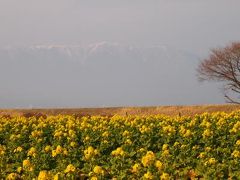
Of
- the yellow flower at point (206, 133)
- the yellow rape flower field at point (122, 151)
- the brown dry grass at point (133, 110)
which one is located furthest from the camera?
the brown dry grass at point (133, 110)

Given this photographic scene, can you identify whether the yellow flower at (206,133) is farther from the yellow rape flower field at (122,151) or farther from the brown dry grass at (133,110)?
the brown dry grass at (133,110)

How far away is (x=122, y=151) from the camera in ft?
57.8

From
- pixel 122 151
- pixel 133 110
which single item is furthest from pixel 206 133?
pixel 133 110

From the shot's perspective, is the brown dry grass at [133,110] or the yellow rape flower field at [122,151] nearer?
the yellow rape flower field at [122,151]

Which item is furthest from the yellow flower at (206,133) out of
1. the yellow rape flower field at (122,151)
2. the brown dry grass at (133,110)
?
the brown dry grass at (133,110)

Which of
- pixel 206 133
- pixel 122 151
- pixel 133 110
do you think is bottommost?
pixel 122 151

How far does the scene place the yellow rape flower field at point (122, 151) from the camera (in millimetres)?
16406

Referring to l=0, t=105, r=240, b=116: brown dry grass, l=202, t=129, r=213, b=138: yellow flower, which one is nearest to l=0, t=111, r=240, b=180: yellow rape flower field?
l=202, t=129, r=213, b=138: yellow flower

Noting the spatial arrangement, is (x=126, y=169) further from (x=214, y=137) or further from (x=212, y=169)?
(x=214, y=137)

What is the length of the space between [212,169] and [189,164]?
11.2ft

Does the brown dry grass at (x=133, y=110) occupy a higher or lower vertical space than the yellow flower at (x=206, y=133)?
higher

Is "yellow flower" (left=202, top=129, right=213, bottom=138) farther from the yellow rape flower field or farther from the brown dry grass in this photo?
the brown dry grass

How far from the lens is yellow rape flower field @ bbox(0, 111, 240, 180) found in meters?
16.4

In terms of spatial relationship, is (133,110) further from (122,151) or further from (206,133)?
(122,151)
